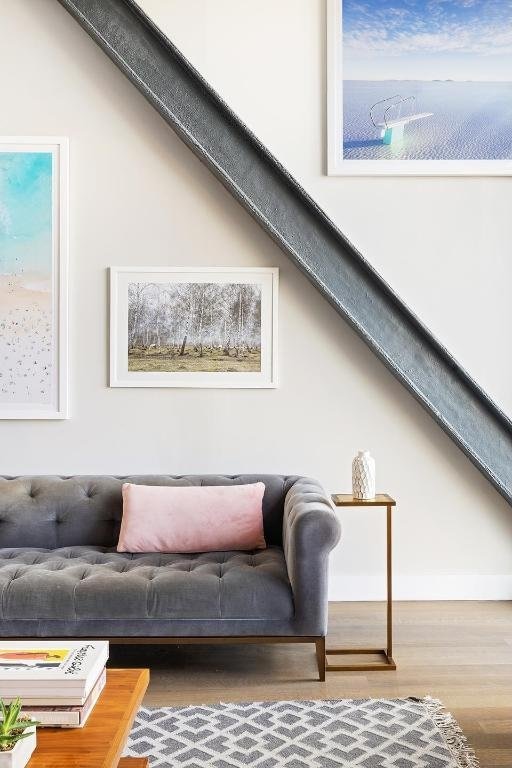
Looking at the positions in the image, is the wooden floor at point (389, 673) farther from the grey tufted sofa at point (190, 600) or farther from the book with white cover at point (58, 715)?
the book with white cover at point (58, 715)

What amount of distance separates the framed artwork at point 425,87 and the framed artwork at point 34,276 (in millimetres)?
1488

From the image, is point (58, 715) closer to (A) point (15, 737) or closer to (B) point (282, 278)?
(A) point (15, 737)

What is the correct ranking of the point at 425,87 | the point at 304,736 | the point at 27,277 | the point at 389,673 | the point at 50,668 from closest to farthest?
1. the point at 50,668
2. the point at 304,736
3. the point at 389,673
4. the point at 27,277
5. the point at 425,87

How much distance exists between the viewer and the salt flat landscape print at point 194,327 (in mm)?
3912

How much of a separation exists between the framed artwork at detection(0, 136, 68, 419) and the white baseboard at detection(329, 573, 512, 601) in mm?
1689

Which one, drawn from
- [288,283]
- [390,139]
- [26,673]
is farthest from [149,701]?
[390,139]

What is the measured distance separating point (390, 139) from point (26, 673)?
3191 millimetres

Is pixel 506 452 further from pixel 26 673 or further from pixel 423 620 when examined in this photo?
pixel 26 673

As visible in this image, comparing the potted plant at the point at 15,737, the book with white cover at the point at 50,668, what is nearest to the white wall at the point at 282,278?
the book with white cover at the point at 50,668

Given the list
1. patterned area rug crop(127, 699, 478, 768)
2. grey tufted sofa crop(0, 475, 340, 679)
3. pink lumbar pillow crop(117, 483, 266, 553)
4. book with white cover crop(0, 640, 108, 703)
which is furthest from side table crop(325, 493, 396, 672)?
book with white cover crop(0, 640, 108, 703)

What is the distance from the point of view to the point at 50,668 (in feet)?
6.02

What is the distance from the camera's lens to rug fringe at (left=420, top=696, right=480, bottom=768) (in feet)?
7.59

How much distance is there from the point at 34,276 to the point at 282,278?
4.11ft

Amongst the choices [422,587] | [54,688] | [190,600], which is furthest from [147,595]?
[422,587]
